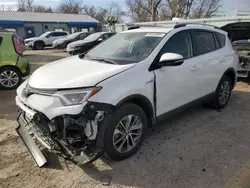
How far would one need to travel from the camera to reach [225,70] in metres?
4.93

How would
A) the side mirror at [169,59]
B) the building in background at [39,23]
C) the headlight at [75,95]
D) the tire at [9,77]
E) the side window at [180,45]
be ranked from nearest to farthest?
the headlight at [75,95], the side mirror at [169,59], the side window at [180,45], the tire at [9,77], the building in background at [39,23]

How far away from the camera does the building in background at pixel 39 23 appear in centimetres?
3300

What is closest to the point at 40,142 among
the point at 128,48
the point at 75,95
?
the point at 75,95

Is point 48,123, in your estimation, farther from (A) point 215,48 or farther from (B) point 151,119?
(A) point 215,48

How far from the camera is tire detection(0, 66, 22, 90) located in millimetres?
6848

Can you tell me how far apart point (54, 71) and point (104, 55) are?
2.92ft

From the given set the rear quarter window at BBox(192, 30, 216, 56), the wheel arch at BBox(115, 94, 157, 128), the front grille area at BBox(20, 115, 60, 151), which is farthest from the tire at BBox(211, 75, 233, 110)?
the front grille area at BBox(20, 115, 60, 151)

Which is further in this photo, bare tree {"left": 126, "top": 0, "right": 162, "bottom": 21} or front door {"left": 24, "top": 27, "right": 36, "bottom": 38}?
bare tree {"left": 126, "top": 0, "right": 162, "bottom": 21}

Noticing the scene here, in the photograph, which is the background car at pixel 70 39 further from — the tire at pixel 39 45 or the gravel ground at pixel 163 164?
the gravel ground at pixel 163 164

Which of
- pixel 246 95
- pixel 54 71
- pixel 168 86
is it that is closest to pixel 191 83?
pixel 168 86

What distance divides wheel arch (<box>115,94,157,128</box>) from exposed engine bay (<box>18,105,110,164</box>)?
0.38 metres

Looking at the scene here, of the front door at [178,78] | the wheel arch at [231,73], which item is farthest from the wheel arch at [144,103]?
the wheel arch at [231,73]

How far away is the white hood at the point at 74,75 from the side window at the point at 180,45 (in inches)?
33.3

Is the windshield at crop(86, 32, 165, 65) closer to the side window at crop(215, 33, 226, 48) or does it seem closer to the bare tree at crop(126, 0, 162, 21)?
the side window at crop(215, 33, 226, 48)
